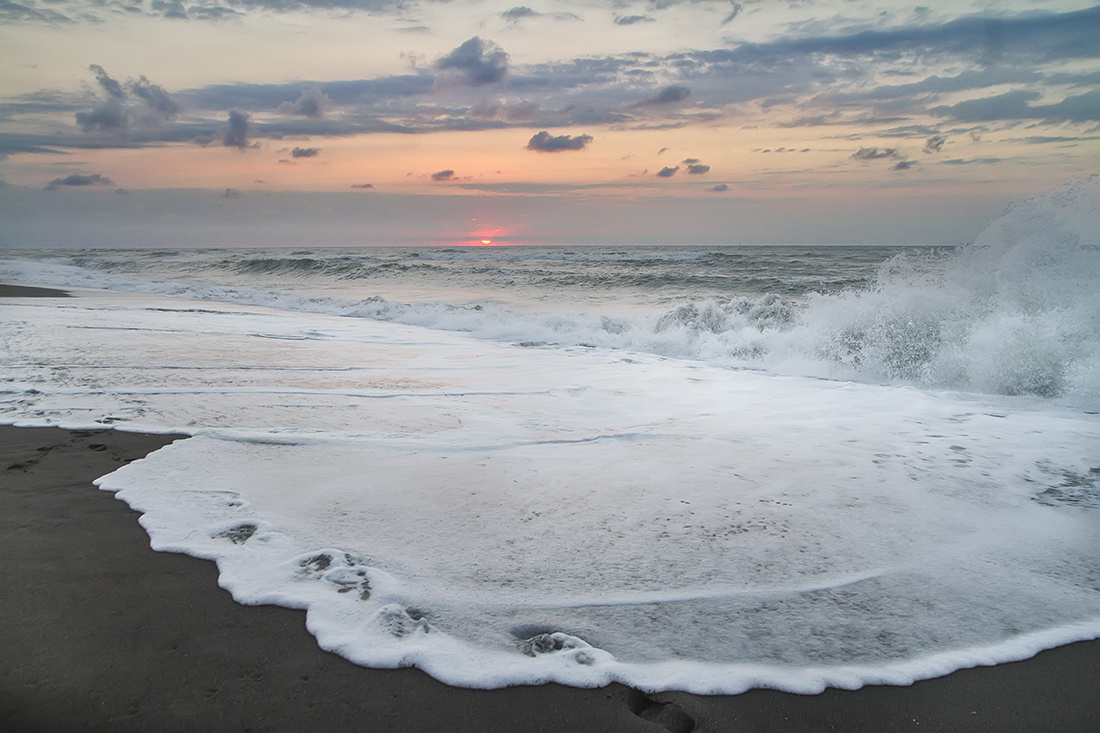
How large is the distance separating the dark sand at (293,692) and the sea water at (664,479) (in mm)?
75

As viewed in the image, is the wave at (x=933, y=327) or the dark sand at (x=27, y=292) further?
the dark sand at (x=27, y=292)

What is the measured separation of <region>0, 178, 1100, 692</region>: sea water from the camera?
2.05 m

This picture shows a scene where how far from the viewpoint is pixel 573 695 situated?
175 cm

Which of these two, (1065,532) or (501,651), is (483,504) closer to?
(501,651)

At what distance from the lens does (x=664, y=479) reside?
3.43 m

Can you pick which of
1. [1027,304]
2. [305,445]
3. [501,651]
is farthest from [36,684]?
[1027,304]

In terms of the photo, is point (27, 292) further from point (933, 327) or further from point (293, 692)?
point (933, 327)

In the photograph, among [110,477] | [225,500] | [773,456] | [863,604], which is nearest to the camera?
[863,604]

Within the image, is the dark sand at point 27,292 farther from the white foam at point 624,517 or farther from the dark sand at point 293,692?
the dark sand at point 293,692

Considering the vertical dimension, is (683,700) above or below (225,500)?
above

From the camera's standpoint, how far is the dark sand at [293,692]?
1.65m

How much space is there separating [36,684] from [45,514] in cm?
142

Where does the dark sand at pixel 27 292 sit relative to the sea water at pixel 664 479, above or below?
below

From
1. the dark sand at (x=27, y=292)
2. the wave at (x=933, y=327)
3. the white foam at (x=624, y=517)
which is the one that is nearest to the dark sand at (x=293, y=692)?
the white foam at (x=624, y=517)
